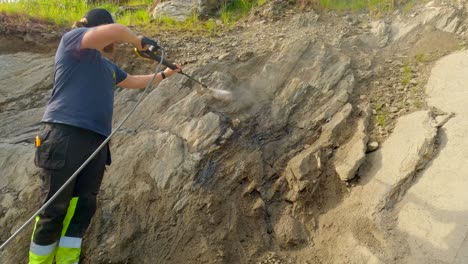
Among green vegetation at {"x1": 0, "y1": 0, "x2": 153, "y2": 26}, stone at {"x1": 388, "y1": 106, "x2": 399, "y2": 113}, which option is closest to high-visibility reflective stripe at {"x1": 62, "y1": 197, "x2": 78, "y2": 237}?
stone at {"x1": 388, "y1": 106, "x2": 399, "y2": 113}

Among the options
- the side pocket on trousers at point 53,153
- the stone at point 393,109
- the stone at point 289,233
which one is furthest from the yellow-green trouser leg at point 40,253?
the stone at point 393,109

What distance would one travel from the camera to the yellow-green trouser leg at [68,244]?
9.50 feet

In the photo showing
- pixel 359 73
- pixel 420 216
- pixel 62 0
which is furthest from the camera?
pixel 62 0

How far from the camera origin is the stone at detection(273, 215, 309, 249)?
344 cm

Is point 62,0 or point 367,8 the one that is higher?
point 367,8

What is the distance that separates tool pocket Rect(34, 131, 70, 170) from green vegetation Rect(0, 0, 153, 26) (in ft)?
9.87

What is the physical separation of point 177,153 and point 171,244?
798 mm

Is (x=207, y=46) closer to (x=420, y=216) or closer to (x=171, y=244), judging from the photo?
(x=171, y=244)

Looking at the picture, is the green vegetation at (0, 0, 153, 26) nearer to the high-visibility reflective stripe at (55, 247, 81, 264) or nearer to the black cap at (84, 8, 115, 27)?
the black cap at (84, 8, 115, 27)

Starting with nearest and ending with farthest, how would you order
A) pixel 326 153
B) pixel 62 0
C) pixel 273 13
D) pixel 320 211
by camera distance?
pixel 320 211 → pixel 326 153 → pixel 273 13 → pixel 62 0

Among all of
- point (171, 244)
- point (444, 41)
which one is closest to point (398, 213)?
point (171, 244)

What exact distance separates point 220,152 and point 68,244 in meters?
1.49

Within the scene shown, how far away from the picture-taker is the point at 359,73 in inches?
182

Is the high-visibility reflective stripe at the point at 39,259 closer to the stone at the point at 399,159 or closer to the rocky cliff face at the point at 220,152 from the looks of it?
the rocky cliff face at the point at 220,152
